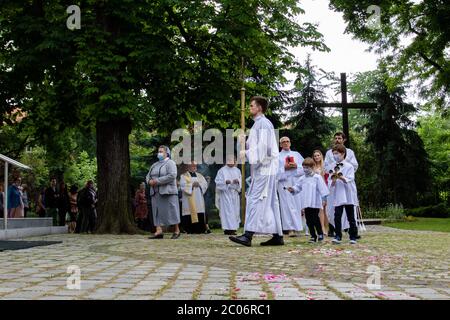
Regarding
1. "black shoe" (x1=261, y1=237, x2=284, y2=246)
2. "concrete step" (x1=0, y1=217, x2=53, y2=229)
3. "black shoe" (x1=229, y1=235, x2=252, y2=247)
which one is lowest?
"black shoe" (x1=261, y1=237, x2=284, y2=246)

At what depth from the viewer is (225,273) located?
6367mm

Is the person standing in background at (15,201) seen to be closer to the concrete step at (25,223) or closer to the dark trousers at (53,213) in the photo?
the dark trousers at (53,213)

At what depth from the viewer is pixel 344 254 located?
8648mm

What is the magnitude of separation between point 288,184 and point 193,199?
5038 mm

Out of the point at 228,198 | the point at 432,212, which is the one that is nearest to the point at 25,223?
the point at 228,198

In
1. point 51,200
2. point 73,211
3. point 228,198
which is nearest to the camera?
point 228,198

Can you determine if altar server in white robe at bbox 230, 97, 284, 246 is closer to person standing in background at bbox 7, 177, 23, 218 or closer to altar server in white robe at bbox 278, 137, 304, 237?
altar server in white robe at bbox 278, 137, 304, 237

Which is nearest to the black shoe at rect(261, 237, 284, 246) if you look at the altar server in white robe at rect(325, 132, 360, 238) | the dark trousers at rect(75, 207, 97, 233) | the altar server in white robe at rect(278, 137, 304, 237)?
the altar server in white robe at rect(325, 132, 360, 238)

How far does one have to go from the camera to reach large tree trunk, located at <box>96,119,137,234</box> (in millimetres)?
15633

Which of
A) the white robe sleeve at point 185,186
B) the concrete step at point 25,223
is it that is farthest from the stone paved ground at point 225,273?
the white robe sleeve at point 185,186

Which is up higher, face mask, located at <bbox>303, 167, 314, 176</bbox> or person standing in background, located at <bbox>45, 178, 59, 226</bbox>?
face mask, located at <bbox>303, 167, 314, 176</bbox>

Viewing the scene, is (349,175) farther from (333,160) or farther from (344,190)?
(333,160)

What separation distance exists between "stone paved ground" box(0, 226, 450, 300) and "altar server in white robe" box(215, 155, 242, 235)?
7.22 m
